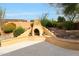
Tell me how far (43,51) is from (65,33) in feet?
2.02

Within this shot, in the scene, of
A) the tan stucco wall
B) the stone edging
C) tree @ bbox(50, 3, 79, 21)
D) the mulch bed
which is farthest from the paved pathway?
tree @ bbox(50, 3, 79, 21)

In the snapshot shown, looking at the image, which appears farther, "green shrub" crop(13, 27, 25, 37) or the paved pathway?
"green shrub" crop(13, 27, 25, 37)

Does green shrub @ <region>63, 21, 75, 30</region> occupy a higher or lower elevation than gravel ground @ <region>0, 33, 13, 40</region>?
higher

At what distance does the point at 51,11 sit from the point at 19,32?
831mm

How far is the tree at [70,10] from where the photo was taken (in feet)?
29.2

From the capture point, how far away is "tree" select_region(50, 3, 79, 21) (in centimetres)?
891

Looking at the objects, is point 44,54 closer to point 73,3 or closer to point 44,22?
point 44,22

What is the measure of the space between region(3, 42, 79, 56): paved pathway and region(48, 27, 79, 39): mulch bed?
276 millimetres

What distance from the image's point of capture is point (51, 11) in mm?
9016

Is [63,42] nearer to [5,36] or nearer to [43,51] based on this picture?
[43,51]

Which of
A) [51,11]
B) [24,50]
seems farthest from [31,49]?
[51,11]

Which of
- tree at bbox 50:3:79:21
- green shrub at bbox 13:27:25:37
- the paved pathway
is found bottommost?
the paved pathway

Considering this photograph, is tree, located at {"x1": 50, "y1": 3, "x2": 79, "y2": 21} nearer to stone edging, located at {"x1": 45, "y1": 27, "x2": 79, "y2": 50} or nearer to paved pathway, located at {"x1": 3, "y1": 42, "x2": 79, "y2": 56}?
stone edging, located at {"x1": 45, "y1": 27, "x2": 79, "y2": 50}

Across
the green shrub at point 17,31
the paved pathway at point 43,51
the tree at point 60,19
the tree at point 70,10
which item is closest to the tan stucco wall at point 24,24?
the green shrub at point 17,31
